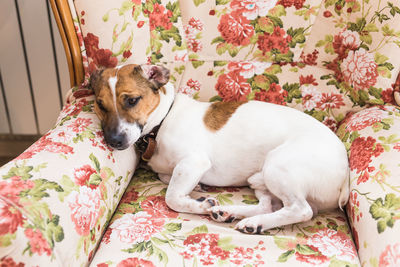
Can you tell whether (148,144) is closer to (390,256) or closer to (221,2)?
(221,2)

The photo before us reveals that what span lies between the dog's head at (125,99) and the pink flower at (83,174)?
0.49 feet

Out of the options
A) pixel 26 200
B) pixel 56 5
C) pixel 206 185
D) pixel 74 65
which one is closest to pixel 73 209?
pixel 26 200

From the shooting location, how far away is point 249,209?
52.2 inches

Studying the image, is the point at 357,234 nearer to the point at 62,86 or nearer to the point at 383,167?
the point at 383,167

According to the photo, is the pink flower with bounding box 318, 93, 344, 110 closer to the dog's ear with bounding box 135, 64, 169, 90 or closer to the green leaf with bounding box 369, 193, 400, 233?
the green leaf with bounding box 369, 193, 400, 233

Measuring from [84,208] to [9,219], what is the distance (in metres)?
0.25

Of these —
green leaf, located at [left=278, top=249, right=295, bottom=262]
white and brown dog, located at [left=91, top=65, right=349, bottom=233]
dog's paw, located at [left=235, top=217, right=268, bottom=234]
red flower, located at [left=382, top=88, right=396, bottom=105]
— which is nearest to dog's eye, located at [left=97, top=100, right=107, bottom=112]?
white and brown dog, located at [left=91, top=65, right=349, bottom=233]

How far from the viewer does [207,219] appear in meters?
1.31

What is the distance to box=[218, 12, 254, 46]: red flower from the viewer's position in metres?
1.64

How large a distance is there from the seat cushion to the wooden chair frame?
641mm

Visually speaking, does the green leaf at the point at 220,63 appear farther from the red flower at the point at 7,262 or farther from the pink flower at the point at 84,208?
the red flower at the point at 7,262

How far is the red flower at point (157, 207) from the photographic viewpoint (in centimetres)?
132

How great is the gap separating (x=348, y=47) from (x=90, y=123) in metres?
1.13

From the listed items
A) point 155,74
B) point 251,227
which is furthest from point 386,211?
point 155,74
